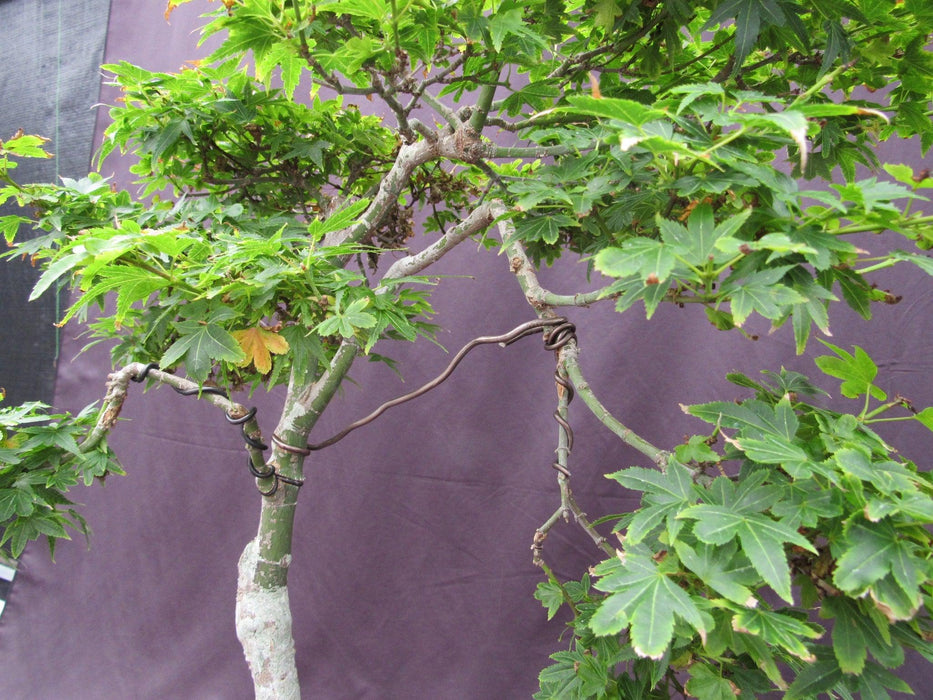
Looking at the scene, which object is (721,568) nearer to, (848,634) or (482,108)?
(848,634)

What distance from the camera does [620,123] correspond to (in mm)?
434

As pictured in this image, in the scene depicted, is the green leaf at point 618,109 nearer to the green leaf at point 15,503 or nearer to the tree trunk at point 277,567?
the tree trunk at point 277,567

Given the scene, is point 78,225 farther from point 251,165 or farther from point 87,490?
point 87,490

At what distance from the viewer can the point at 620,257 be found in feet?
1.52

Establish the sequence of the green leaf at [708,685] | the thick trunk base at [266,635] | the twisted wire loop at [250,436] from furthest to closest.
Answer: the thick trunk base at [266,635] < the twisted wire loop at [250,436] < the green leaf at [708,685]

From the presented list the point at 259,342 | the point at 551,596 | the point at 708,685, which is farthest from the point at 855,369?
the point at 259,342

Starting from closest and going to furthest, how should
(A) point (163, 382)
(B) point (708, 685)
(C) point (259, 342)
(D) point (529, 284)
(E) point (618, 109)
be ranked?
(E) point (618, 109)
(B) point (708, 685)
(C) point (259, 342)
(D) point (529, 284)
(A) point (163, 382)

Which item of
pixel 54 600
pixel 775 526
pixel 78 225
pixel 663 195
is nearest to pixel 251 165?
pixel 78 225

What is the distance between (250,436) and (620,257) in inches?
21.3

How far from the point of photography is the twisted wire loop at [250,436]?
2.52 ft

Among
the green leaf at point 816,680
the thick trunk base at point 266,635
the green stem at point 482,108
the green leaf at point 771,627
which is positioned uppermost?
the green stem at point 482,108

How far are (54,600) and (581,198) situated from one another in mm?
2010

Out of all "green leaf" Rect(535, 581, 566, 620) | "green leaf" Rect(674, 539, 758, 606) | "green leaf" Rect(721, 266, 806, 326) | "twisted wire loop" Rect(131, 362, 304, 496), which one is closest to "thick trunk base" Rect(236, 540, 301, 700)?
"twisted wire loop" Rect(131, 362, 304, 496)

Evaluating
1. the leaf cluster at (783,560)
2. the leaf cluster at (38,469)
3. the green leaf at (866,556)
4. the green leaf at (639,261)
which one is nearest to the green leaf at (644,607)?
the leaf cluster at (783,560)
